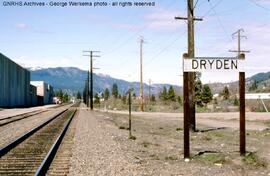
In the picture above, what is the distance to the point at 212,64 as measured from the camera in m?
13.0

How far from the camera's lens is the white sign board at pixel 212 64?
1280 cm

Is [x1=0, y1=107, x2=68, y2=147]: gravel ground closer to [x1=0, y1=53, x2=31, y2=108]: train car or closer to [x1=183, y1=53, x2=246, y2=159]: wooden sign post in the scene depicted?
[x1=183, y1=53, x2=246, y2=159]: wooden sign post

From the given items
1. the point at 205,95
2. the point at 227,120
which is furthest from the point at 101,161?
the point at 205,95

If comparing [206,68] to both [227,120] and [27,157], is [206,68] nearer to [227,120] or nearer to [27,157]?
[27,157]

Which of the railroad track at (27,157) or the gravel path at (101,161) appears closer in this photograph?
the railroad track at (27,157)

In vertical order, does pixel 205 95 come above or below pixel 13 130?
above

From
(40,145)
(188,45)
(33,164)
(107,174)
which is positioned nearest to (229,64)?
(107,174)

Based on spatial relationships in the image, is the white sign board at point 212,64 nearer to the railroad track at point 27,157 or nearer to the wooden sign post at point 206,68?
the wooden sign post at point 206,68

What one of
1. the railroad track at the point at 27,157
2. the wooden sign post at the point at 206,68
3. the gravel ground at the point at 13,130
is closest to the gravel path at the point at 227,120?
the gravel ground at the point at 13,130

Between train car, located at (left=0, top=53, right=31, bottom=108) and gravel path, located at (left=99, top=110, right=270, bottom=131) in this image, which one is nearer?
gravel path, located at (left=99, top=110, right=270, bottom=131)

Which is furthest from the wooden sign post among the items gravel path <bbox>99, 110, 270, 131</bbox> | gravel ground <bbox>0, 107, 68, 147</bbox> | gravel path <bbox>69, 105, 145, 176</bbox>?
gravel path <bbox>99, 110, 270, 131</bbox>

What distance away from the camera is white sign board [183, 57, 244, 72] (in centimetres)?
1280

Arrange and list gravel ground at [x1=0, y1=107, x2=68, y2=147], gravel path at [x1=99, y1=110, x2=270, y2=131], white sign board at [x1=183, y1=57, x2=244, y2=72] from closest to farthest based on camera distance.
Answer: white sign board at [x1=183, y1=57, x2=244, y2=72], gravel ground at [x1=0, y1=107, x2=68, y2=147], gravel path at [x1=99, y1=110, x2=270, y2=131]

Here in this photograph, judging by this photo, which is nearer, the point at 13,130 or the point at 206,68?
the point at 206,68
